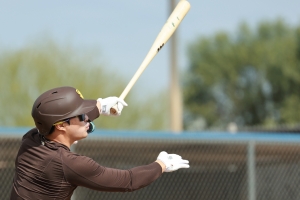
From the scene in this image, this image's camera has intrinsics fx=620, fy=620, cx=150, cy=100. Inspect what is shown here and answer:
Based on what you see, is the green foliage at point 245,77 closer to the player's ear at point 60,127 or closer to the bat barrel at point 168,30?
the bat barrel at point 168,30

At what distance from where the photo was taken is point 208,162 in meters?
9.39

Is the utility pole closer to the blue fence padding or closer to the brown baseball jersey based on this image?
the blue fence padding

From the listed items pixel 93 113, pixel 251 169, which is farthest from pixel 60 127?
pixel 251 169

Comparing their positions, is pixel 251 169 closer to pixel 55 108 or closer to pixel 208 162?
pixel 208 162

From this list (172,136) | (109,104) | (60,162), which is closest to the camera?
(60,162)

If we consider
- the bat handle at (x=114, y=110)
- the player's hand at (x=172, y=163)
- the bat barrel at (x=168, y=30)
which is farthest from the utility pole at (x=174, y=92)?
the player's hand at (x=172, y=163)

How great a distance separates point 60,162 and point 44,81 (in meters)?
21.5

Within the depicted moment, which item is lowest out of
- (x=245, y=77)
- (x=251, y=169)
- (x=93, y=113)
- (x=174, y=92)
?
(x=93, y=113)

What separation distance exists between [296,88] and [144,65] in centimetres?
3273

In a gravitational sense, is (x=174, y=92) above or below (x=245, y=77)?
below

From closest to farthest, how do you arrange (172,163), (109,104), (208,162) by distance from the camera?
(172,163), (109,104), (208,162)

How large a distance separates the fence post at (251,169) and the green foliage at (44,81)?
51.6 feet

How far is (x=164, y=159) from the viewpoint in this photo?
3920 mm

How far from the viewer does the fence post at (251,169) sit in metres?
8.43
